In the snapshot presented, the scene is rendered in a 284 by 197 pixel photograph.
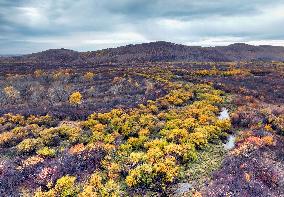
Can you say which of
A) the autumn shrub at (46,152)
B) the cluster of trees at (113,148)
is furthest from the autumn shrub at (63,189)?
the autumn shrub at (46,152)

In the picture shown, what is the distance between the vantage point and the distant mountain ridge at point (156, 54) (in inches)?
4500

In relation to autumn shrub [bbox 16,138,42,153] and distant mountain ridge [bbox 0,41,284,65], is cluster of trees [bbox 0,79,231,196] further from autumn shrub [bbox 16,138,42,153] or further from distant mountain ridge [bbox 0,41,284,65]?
distant mountain ridge [bbox 0,41,284,65]

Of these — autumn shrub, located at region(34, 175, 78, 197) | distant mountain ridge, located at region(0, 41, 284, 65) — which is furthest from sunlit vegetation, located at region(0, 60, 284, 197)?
distant mountain ridge, located at region(0, 41, 284, 65)

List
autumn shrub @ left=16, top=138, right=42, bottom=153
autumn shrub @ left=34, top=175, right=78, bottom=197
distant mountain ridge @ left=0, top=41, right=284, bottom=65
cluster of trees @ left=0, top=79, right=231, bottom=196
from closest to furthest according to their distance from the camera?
1. autumn shrub @ left=34, top=175, right=78, bottom=197
2. cluster of trees @ left=0, top=79, right=231, bottom=196
3. autumn shrub @ left=16, top=138, right=42, bottom=153
4. distant mountain ridge @ left=0, top=41, right=284, bottom=65

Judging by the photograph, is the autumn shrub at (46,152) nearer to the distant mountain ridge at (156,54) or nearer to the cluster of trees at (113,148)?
the cluster of trees at (113,148)

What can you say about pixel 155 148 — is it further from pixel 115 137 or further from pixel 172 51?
pixel 172 51

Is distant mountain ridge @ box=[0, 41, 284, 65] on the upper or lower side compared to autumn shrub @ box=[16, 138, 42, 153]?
lower

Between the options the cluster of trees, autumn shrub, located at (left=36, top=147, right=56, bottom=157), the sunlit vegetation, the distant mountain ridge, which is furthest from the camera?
the distant mountain ridge

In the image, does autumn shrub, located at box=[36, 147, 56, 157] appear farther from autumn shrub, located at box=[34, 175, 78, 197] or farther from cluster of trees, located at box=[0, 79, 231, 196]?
autumn shrub, located at box=[34, 175, 78, 197]

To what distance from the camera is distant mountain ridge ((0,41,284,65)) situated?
114 meters

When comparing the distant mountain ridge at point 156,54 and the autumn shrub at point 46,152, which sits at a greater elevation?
the autumn shrub at point 46,152

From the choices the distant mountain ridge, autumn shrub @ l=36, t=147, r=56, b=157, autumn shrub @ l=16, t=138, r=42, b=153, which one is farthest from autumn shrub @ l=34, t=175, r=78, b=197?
the distant mountain ridge

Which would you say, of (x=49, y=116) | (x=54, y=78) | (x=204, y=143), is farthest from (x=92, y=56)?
(x=204, y=143)

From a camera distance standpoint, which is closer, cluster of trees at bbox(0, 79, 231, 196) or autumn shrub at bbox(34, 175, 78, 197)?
autumn shrub at bbox(34, 175, 78, 197)
